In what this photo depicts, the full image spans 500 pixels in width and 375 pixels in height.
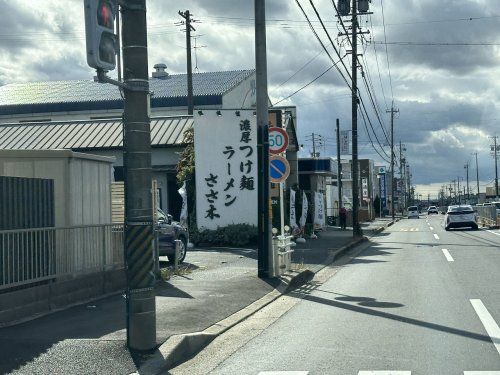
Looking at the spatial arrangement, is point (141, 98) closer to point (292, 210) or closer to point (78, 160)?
point (78, 160)

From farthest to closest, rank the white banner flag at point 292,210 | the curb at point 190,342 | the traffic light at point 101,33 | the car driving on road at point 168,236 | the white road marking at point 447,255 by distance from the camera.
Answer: the white banner flag at point 292,210 < the white road marking at point 447,255 < the car driving on road at point 168,236 < the curb at point 190,342 < the traffic light at point 101,33

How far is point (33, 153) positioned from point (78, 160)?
0.86 m

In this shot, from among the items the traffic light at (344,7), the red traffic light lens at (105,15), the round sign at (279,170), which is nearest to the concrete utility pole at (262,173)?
the round sign at (279,170)

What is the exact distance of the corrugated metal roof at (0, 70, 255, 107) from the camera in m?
51.8

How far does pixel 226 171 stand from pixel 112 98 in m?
29.0

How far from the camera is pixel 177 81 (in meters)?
55.4

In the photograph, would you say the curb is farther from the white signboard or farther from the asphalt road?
the white signboard

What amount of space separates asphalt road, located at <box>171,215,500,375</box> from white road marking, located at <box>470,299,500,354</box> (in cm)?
1

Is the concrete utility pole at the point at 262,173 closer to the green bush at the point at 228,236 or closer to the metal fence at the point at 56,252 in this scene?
the metal fence at the point at 56,252

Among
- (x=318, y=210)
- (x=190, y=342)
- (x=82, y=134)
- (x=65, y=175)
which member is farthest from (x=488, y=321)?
(x=318, y=210)

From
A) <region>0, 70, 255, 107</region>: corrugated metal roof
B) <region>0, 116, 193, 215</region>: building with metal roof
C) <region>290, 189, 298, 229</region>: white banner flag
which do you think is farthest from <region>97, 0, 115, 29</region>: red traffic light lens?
<region>0, 70, 255, 107</region>: corrugated metal roof

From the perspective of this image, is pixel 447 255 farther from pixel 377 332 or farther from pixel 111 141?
pixel 111 141

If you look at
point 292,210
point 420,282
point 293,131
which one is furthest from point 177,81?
point 420,282

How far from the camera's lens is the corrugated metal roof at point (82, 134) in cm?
2953
